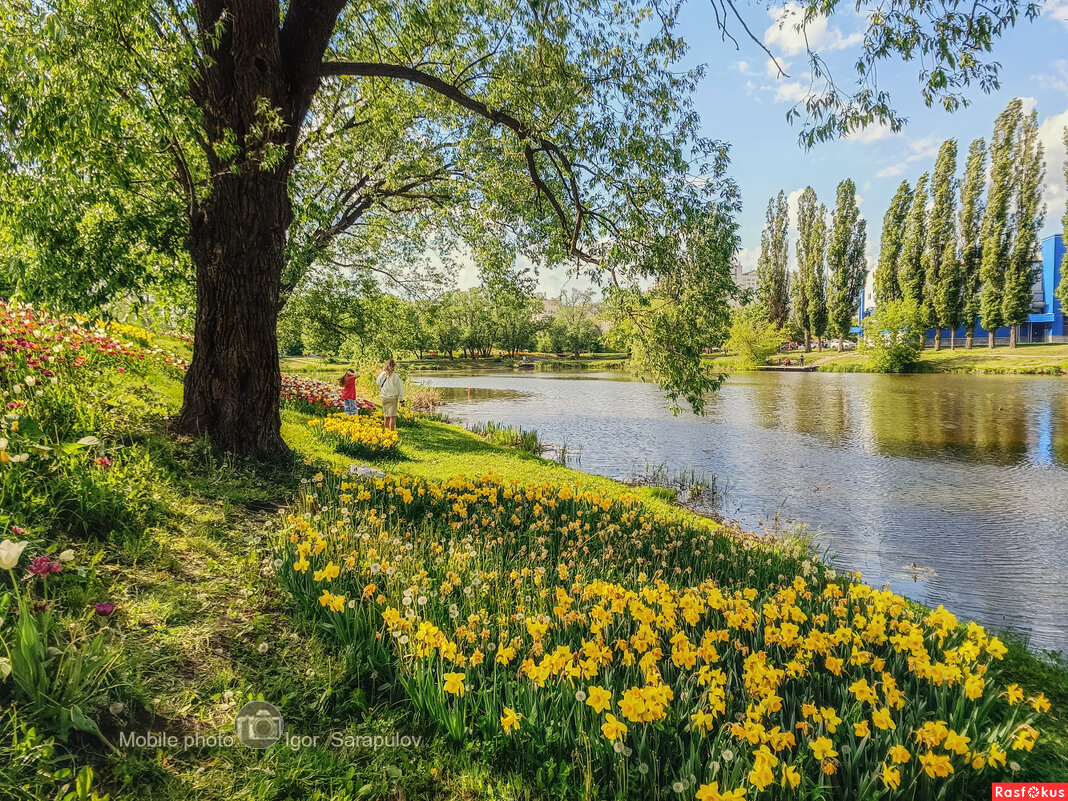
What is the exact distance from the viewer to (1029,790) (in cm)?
261

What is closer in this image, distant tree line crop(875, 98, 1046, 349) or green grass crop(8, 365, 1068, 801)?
green grass crop(8, 365, 1068, 801)

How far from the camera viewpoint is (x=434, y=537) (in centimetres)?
456

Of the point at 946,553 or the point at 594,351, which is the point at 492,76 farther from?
the point at 594,351

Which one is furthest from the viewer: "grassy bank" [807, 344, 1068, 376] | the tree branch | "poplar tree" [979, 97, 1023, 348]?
"poplar tree" [979, 97, 1023, 348]

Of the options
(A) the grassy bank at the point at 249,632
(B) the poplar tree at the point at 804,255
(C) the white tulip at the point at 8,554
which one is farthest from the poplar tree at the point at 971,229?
(C) the white tulip at the point at 8,554

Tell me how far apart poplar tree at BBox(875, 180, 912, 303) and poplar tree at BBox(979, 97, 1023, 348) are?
793 centimetres

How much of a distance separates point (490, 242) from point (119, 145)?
7043 mm

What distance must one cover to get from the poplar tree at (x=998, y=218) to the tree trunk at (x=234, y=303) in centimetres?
5598

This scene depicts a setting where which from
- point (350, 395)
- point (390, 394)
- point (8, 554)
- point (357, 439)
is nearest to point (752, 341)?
point (350, 395)

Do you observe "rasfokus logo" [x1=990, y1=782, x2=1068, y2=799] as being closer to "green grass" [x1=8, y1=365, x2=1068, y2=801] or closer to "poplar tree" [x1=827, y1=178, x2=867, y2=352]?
"green grass" [x1=8, y1=365, x2=1068, y2=801]

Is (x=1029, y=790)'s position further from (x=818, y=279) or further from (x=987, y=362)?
(x=818, y=279)

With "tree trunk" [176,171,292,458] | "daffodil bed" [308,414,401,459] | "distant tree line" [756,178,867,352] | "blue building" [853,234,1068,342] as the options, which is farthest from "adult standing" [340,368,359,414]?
"blue building" [853,234,1068,342]

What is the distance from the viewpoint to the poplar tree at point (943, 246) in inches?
1850

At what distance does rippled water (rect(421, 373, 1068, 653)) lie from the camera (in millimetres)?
7570
